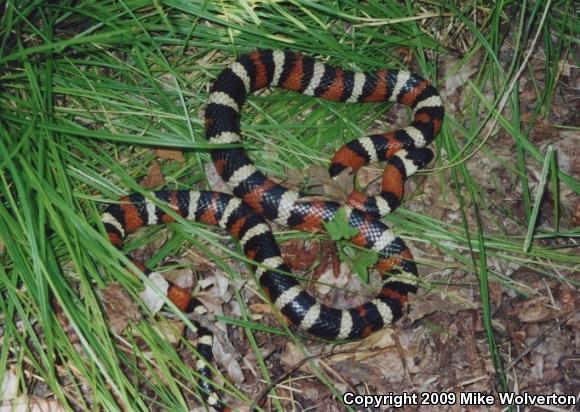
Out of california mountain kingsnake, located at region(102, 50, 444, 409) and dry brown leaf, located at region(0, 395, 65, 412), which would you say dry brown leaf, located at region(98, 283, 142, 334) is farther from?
dry brown leaf, located at region(0, 395, 65, 412)

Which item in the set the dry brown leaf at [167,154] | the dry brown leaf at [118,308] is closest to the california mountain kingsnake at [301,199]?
the dry brown leaf at [167,154]

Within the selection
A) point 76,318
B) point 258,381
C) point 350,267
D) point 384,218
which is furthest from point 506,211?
point 76,318

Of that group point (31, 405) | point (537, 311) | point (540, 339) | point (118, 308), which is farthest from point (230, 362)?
point (537, 311)

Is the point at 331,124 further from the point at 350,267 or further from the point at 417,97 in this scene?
the point at 350,267

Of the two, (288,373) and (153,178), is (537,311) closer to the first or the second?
(288,373)

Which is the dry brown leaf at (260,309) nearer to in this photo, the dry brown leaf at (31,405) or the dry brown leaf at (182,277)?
the dry brown leaf at (182,277)
